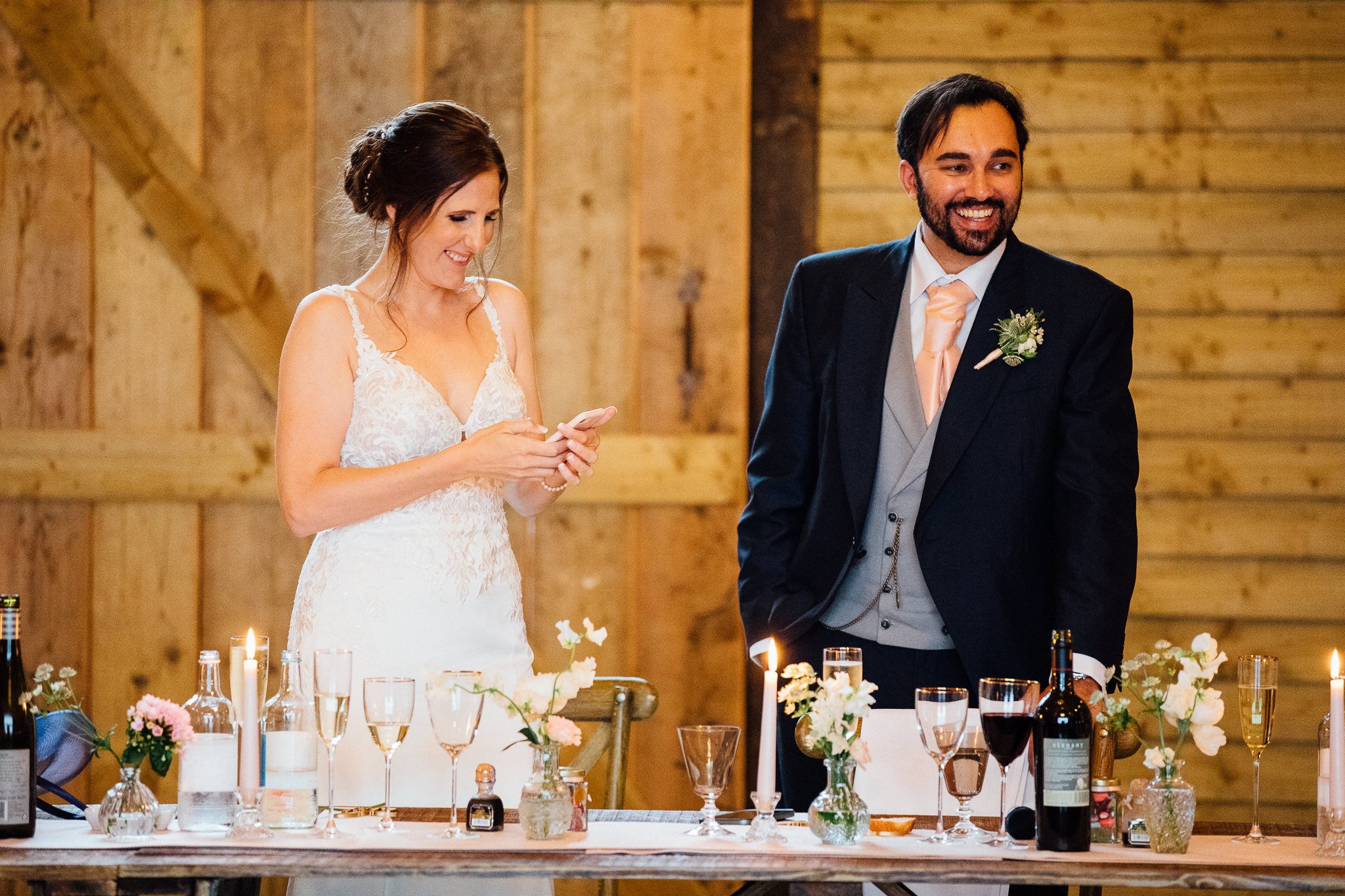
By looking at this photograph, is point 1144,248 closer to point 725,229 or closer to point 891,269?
point 725,229

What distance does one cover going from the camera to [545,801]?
191 cm

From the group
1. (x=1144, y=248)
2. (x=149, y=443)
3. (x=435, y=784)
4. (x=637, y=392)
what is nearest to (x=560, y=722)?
(x=435, y=784)

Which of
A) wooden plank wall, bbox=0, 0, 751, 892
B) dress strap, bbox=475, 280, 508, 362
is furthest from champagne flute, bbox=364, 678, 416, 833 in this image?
wooden plank wall, bbox=0, 0, 751, 892

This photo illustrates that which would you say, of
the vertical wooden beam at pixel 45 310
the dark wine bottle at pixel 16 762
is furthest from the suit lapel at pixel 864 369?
the vertical wooden beam at pixel 45 310

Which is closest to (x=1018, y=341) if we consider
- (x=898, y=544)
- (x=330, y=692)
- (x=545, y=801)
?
(x=898, y=544)

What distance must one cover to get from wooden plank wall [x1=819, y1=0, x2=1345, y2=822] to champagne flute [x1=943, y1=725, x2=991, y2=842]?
2341mm

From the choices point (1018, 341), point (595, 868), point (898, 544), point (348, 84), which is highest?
point (348, 84)

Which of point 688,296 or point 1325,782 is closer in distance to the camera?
point 1325,782

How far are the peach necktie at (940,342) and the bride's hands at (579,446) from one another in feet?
1.93

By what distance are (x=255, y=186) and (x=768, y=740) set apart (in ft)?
9.25

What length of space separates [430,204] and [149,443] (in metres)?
1.81

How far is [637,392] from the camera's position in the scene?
160 inches

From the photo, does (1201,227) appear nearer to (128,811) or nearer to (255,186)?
(255,186)

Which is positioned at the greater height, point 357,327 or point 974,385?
point 357,327
